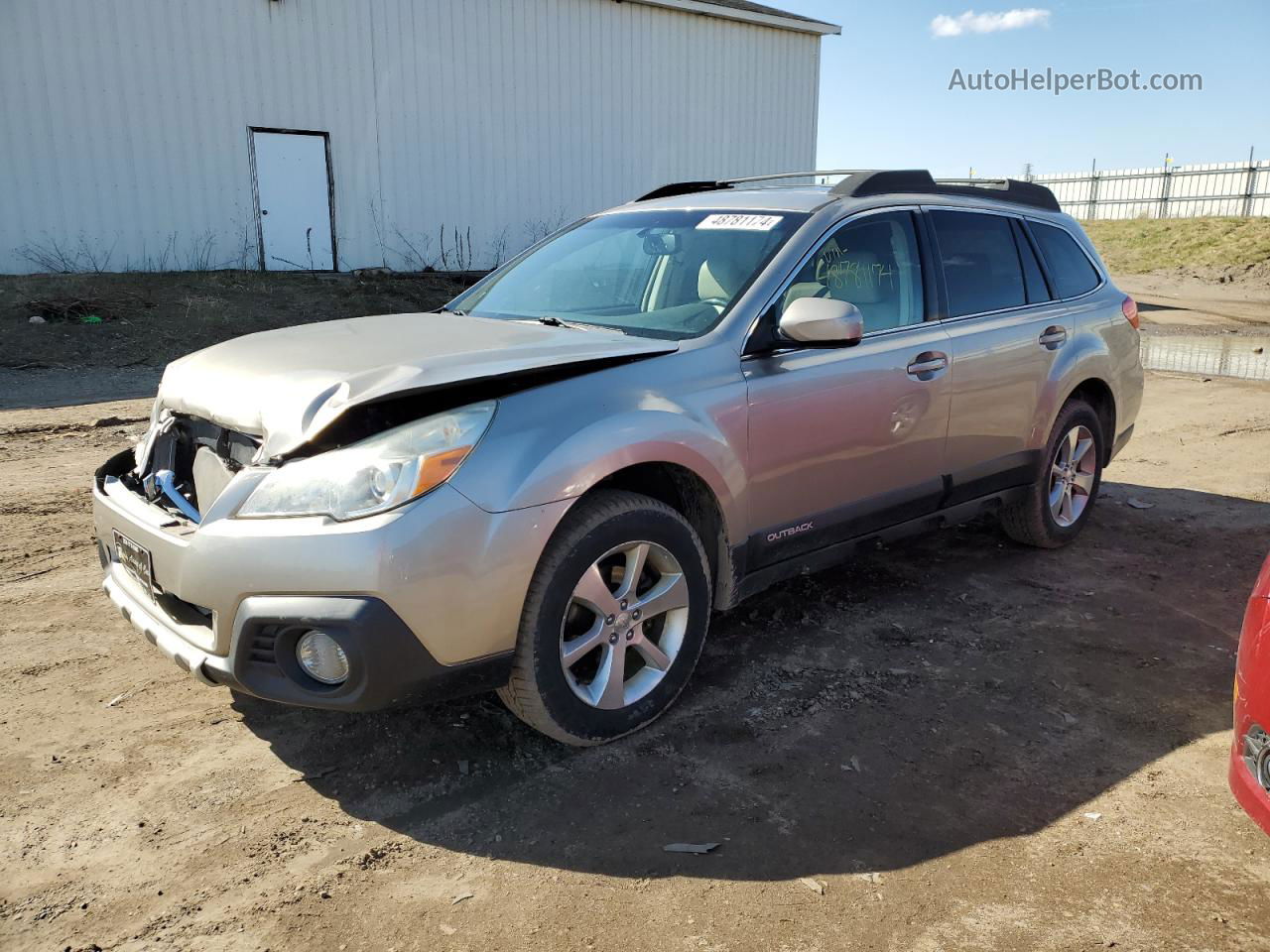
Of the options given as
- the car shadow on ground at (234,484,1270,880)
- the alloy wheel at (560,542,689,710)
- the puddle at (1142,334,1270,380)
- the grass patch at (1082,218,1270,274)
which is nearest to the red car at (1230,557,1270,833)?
the car shadow on ground at (234,484,1270,880)

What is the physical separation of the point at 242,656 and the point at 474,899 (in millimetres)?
909

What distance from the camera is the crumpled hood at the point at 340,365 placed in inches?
107

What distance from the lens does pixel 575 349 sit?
3139 mm

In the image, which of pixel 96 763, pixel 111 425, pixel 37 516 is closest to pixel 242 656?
pixel 96 763

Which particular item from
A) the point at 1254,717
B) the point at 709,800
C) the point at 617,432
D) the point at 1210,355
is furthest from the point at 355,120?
the point at 1254,717

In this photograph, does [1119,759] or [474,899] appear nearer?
[474,899]

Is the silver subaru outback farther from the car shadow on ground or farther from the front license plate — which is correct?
the car shadow on ground

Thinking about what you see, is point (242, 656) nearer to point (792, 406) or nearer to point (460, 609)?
point (460, 609)

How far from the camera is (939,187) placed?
4.44 m

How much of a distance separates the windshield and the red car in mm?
1871

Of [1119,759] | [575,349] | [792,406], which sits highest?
[575,349]

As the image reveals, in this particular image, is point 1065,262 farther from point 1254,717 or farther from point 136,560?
point 136,560

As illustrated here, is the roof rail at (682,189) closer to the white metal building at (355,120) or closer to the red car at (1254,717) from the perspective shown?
the red car at (1254,717)

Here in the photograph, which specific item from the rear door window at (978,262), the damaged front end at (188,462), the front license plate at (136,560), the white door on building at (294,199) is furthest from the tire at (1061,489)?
the white door on building at (294,199)
